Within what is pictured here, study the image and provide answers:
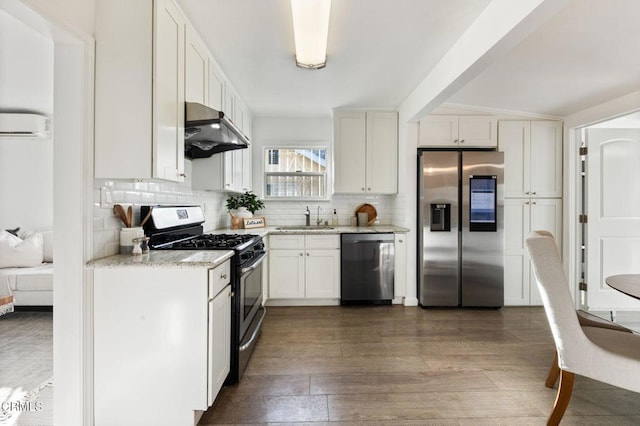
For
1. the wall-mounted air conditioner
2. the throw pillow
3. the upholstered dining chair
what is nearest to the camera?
the upholstered dining chair

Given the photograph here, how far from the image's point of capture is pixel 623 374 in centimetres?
147

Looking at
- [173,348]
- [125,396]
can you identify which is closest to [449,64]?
[173,348]

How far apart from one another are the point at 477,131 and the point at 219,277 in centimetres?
335

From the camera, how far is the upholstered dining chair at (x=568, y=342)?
1511mm

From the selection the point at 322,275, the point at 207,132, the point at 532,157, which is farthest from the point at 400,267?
the point at 207,132

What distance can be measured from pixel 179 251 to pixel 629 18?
3177mm

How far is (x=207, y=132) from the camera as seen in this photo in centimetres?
234

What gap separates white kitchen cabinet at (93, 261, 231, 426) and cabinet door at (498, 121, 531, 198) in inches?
141

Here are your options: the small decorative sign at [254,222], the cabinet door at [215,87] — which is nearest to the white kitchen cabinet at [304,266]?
the small decorative sign at [254,222]

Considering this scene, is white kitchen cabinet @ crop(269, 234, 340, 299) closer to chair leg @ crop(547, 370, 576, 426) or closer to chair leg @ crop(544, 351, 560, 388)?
chair leg @ crop(544, 351, 560, 388)

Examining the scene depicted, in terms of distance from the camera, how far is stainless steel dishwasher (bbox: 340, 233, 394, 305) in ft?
11.9

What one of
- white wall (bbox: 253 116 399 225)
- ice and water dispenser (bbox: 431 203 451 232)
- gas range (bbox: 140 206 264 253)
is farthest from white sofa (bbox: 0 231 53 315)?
ice and water dispenser (bbox: 431 203 451 232)

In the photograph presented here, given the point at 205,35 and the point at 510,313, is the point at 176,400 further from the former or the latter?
the point at 510,313

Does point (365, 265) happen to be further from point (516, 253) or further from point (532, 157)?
point (532, 157)
